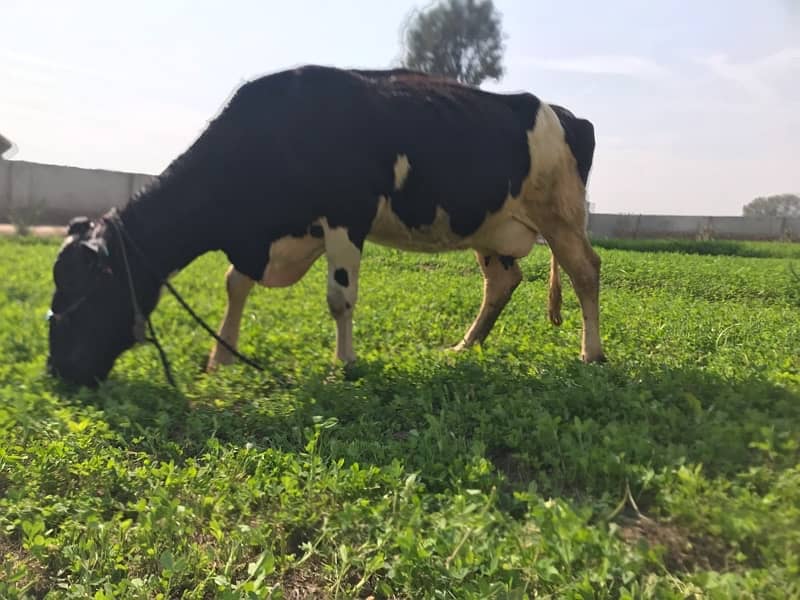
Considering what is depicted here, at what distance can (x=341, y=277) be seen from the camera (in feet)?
14.7

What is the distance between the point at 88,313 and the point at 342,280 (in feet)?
4.93

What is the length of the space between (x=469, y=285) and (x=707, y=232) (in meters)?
23.2

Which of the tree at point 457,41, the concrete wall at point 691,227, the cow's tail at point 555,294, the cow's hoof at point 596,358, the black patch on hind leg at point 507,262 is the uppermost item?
the tree at point 457,41

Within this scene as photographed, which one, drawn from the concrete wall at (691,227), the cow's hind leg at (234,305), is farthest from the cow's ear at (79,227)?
the concrete wall at (691,227)

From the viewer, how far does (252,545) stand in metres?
2.23

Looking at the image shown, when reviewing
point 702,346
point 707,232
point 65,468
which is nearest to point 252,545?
point 65,468

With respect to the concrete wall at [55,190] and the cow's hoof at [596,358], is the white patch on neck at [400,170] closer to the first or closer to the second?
the cow's hoof at [596,358]

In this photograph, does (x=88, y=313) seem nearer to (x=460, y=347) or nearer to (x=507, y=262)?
(x=460, y=347)

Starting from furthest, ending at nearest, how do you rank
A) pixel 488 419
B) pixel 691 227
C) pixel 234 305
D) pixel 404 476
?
pixel 691 227
pixel 234 305
pixel 488 419
pixel 404 476

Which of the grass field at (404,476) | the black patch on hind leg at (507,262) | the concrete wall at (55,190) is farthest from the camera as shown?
the concrete wall at (55,190)

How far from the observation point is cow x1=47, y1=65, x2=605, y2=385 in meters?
3.93

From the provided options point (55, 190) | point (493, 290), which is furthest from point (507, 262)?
point (55, 190)

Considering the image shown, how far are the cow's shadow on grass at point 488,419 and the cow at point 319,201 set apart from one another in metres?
0.50

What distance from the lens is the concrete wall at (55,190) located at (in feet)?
56.7
